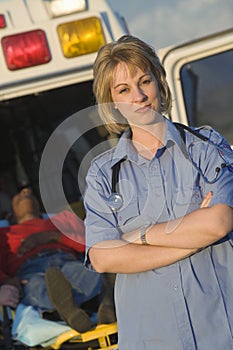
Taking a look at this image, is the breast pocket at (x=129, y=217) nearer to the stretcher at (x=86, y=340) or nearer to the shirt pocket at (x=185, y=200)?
the shirt pocket at (x=185, y=200)

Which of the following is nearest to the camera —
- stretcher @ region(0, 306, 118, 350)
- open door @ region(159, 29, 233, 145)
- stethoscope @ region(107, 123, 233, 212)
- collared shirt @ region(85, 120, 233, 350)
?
collared shirt @ region(85, 120, 233, 350)

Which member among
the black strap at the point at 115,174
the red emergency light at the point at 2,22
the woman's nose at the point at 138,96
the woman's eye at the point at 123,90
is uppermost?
the red emergency light at the point at 2,22

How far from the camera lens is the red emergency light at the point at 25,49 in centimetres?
384

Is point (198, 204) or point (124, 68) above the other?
point (124, 68)

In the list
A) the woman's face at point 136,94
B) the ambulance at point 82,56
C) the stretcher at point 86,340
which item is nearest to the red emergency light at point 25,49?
the ambulance at point 82,56

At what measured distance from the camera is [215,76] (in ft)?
12.3

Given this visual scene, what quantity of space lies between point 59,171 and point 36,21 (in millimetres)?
2293

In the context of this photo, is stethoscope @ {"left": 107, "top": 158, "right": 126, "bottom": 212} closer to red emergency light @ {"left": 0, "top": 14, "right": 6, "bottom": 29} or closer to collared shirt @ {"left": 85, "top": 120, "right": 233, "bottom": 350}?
collared shirt @ {"left": 85, "top": 120, "right": 233, "bottom": 350}

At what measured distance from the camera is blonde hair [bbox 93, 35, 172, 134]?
245 centimetres

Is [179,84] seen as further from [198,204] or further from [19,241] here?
[19,241]

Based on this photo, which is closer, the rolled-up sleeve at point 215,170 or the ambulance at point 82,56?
the rolled-up sleeve at point 215,170

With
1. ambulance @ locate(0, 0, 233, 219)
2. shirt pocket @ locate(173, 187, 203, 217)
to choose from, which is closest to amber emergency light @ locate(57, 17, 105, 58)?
ambulance @ locate(0, 0, 233, 219)

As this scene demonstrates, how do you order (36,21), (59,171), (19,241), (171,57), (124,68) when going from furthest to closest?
(59,171), (19,241), (36,21), (171,57), (124,68)

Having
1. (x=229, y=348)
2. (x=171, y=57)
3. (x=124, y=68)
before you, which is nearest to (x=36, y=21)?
(x=171, y=57)
